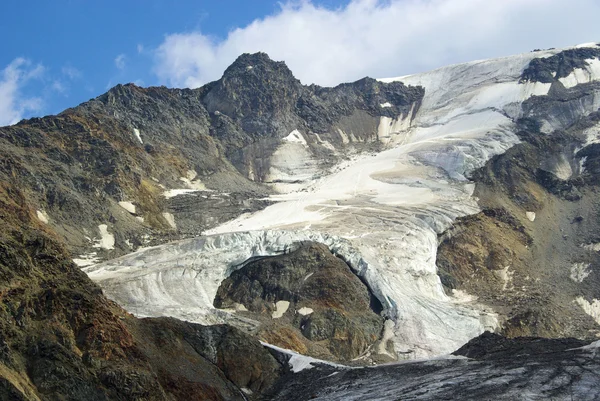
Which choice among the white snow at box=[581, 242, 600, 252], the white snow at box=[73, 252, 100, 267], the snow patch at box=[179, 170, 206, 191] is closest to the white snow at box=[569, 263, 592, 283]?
the white snow at box=[581, 242, 600, 252]

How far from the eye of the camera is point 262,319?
61.8 meters

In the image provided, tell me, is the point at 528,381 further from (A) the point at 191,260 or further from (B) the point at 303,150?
(B) the point at 303,150

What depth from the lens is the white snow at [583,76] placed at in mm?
133625

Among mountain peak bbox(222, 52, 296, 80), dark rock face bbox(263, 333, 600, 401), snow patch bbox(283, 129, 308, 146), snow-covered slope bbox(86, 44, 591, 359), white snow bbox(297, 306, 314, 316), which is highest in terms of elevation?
mountain peak bbox(222, 52, 296, 80)

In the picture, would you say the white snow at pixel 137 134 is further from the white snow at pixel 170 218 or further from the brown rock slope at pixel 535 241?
the brown rock slope at pixel 535 241

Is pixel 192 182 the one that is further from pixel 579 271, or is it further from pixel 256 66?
pixel 579 271

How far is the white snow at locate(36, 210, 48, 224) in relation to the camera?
7436 cm

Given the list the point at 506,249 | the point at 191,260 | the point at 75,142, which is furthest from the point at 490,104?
the point at 191,260

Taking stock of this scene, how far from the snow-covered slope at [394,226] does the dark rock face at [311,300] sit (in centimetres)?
148

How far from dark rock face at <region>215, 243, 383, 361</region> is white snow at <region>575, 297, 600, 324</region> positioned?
19751 mm

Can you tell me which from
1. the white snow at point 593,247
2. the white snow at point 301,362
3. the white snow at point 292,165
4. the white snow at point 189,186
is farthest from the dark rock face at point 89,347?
the white snow at point 292,165

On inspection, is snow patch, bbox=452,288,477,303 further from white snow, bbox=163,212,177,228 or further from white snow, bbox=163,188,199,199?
white snow, bbox=163,188,199,199

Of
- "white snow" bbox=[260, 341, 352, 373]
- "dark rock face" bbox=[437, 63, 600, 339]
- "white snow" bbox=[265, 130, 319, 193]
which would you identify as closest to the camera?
"white snow" bbox=[260, 341, 352, 373]

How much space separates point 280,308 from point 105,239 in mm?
19604
